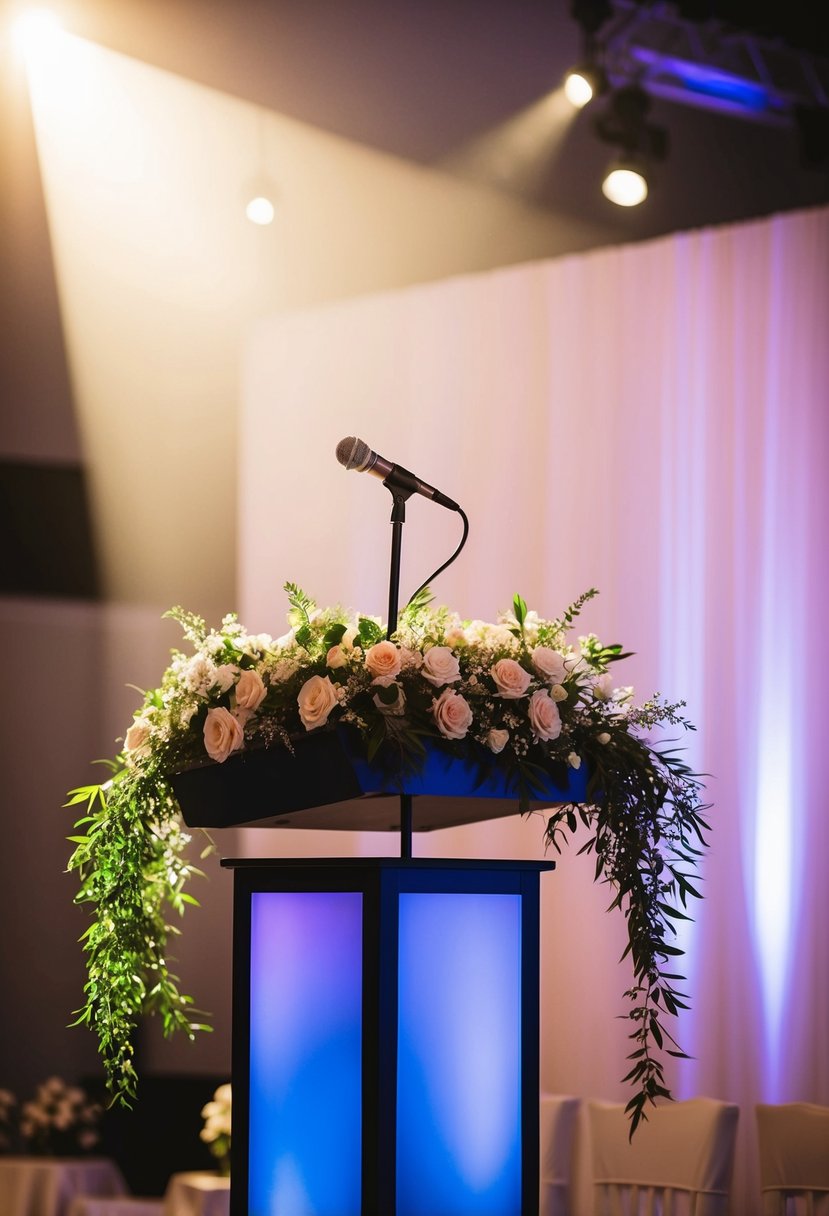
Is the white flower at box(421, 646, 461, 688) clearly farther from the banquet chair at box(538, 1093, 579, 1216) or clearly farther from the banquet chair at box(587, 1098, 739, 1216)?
the banquet chair at box(538, 1093, 579, 1216)

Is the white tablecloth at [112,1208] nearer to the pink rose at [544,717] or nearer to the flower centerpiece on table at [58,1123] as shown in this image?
the flower centerpiece on table at [58,1123]

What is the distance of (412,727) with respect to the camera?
216cm

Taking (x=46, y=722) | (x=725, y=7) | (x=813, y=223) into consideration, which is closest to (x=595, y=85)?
(x=725, y=7)

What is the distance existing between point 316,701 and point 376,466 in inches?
17.4

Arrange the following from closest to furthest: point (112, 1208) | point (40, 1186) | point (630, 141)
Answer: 1. point (112, 1208)
2. point (40, 1186)
3. point (630, 141)

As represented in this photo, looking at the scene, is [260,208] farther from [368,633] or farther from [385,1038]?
[385,1038]

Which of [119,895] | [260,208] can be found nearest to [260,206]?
[260,208]

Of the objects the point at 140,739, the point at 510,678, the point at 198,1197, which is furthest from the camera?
the point at 198,1197

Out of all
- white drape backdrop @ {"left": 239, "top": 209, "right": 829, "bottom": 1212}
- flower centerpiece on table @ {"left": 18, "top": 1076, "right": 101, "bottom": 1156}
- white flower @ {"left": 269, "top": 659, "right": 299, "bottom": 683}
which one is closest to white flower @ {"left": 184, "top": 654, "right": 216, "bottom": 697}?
white flower @ {"left": 269, "top": 659, "right": 299, "bottom": 683}

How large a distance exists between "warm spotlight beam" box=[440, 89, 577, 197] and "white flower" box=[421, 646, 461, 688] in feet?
15.1

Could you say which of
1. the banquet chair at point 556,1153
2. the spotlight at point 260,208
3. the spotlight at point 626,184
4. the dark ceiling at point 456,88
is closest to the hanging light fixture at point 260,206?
the spotlight at point 260,208

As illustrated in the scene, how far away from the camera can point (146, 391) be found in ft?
21.6

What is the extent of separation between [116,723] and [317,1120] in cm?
439

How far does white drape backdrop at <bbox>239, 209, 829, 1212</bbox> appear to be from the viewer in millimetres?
4938
